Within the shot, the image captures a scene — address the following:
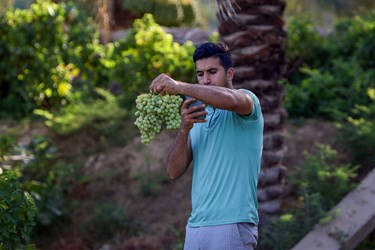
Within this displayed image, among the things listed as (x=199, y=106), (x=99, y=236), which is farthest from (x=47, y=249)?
(x=199, y=106)

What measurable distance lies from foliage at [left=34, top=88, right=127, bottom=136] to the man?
538 centimetres

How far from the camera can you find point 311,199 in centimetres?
696

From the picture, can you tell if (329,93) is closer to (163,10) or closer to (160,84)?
(160,84)

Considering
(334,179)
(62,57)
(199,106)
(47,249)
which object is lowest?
(47,249)

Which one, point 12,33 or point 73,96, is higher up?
point 12,33

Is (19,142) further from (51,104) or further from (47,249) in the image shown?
(47,249)

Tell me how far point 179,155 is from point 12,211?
119cm

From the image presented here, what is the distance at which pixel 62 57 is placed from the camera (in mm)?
10898

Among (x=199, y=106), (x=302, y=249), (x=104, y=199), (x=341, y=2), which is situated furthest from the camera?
(x=341, y=2)

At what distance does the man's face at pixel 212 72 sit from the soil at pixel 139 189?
10.3ft

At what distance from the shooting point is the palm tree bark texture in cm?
699

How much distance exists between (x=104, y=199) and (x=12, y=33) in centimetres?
336

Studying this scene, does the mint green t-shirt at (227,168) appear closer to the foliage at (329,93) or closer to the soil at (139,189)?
the soil at (139,189)

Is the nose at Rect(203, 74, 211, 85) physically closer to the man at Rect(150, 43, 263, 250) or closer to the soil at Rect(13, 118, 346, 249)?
the man at Rect(150, 43, 263, 250)
